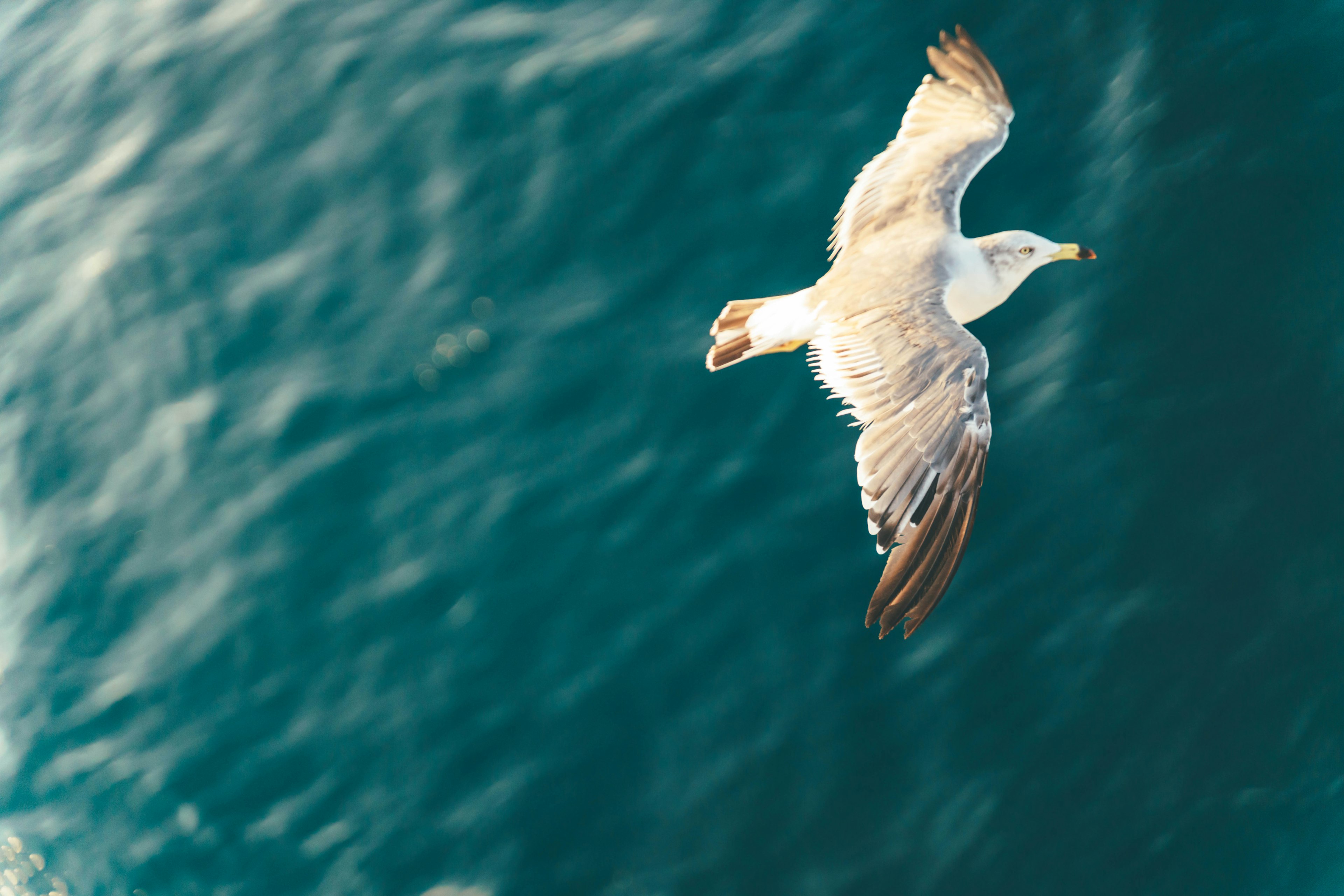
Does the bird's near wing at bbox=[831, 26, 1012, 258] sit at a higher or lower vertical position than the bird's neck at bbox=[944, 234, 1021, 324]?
higher

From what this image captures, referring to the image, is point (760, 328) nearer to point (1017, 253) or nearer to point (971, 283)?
point (971, 283)

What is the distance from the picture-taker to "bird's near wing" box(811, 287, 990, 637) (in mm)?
5316

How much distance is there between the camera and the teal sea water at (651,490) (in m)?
5.89

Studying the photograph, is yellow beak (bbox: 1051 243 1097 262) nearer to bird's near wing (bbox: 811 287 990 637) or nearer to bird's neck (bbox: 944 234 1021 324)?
bird's neck (bbox: 944 234 1021 324)

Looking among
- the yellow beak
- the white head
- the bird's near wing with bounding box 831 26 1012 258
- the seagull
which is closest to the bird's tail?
the seagull

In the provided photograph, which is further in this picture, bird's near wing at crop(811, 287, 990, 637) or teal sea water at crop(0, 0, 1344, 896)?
teal sea water at crop(0, 0, 1344, 896)

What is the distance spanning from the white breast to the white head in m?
0.03

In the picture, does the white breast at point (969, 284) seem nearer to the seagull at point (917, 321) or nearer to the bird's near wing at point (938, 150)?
the seagull at point (917, 321)

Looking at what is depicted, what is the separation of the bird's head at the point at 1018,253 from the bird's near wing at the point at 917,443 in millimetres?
643

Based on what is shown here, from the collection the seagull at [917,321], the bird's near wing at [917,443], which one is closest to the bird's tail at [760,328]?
the seagull at [917,321]

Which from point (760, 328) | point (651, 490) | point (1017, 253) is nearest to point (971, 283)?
point (1017, 253)

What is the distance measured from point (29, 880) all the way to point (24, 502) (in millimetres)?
2525

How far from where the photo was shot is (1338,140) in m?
6.89

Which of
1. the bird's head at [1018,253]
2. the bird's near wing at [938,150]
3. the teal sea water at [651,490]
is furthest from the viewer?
the bird's near wing at [938,150]
